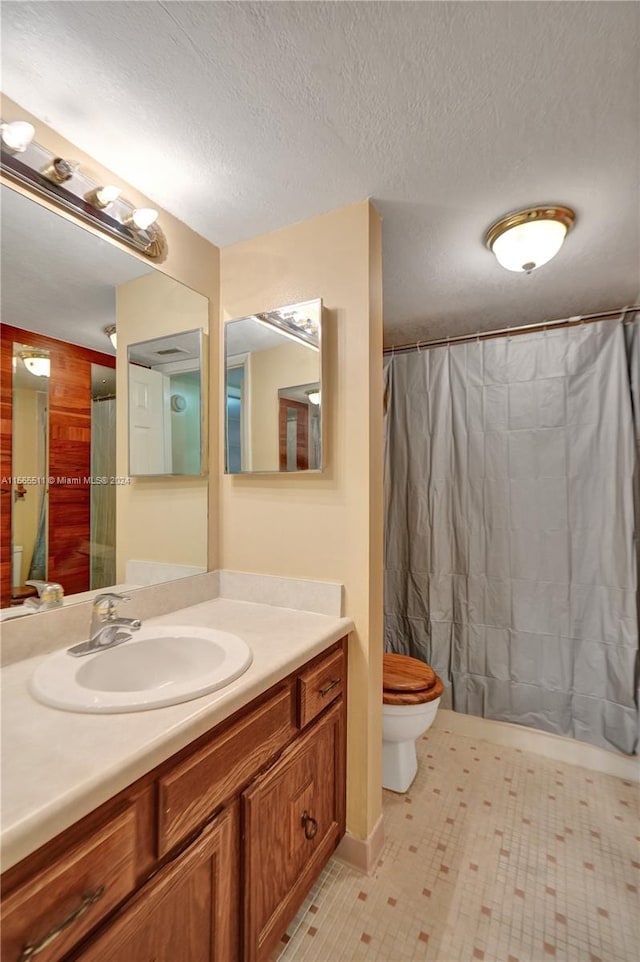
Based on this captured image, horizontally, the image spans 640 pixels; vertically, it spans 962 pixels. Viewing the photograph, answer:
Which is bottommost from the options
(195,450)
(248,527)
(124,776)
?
(124,776)

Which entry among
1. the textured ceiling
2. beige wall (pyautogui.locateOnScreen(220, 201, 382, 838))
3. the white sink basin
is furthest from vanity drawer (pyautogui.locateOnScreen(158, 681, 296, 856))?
the textured ceiling

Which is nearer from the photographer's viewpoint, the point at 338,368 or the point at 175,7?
the point at 175,7

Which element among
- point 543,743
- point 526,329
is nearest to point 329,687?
point 543,743

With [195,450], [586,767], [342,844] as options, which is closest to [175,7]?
[195,450]

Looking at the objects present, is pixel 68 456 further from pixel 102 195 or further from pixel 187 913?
pixel 187 913

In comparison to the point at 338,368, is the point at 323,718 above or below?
below

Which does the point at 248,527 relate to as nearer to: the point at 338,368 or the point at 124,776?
the point at 338,368

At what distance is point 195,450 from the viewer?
1.66 metres

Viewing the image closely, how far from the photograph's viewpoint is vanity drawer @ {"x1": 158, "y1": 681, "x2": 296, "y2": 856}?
0.78m

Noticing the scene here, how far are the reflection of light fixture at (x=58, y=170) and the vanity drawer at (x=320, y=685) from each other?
150cm

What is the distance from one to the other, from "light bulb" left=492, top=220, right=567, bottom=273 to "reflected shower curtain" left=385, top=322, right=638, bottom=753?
67cm

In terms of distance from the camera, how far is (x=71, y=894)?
0.63 meters

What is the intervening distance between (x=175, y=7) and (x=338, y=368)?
3.02 ft

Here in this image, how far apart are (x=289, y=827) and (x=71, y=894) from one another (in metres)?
0.66
